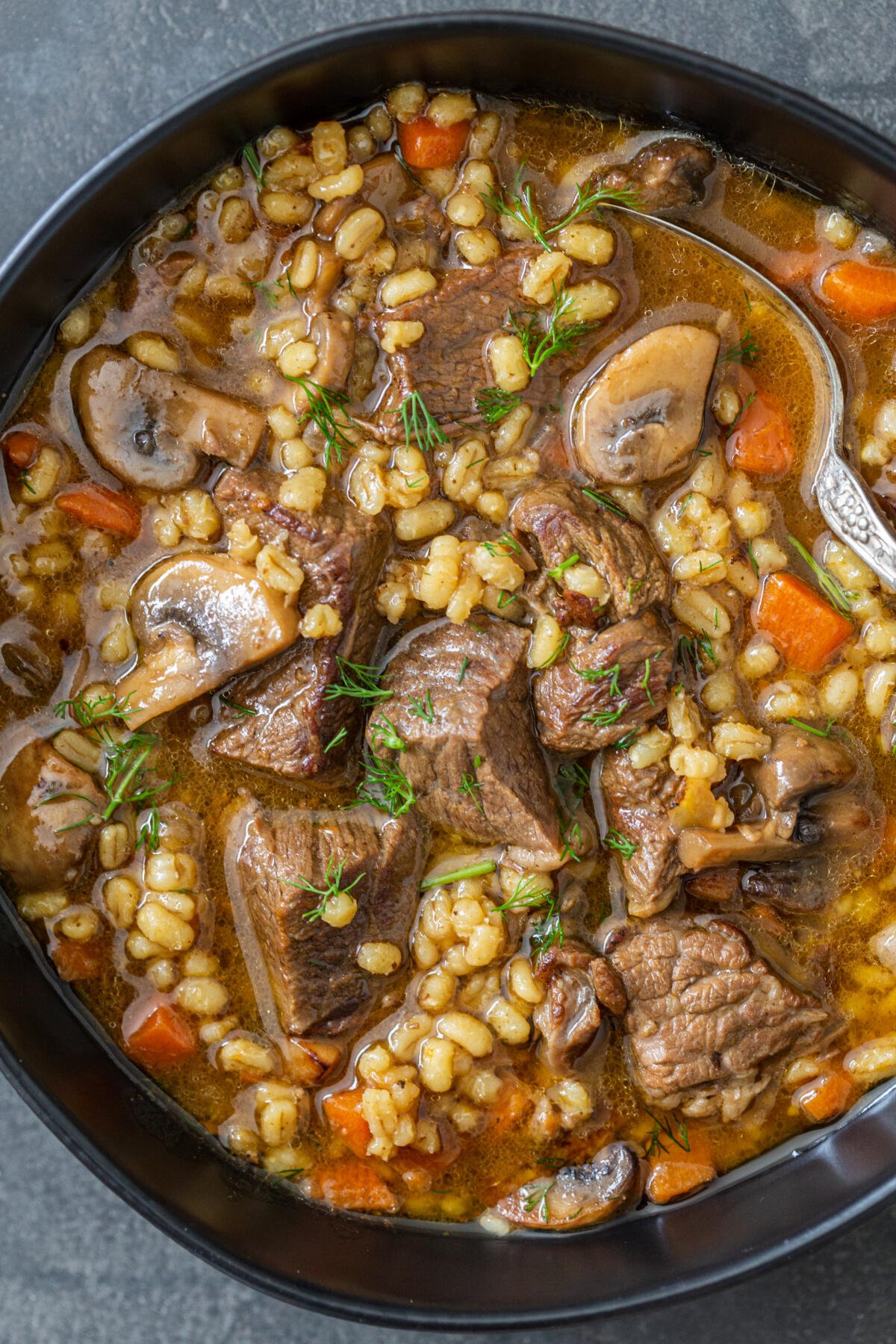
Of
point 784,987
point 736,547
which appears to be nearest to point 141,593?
point 736,547

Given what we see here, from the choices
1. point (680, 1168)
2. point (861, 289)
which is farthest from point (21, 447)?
point (680, 1168)

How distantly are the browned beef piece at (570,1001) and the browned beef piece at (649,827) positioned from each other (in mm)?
207

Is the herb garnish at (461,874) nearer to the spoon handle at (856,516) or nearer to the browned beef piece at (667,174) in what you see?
the spoon handle at (856,516)

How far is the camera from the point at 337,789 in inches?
136

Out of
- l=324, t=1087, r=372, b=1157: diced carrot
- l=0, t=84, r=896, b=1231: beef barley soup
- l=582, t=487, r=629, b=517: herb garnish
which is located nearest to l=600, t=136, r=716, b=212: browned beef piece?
l=0, t=84, r=896, b=1231: beef barley soup

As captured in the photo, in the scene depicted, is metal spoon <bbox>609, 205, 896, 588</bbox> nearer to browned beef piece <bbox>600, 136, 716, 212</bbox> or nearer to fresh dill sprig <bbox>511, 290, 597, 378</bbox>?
browned beef piece <bbox>600, 136, 716, 212</bbox>

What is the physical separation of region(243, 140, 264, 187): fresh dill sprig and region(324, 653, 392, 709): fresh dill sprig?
4.21 ft

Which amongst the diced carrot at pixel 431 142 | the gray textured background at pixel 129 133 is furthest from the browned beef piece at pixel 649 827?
the diced carrot at pixel 431 142

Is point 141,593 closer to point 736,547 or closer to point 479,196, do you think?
point 479,196

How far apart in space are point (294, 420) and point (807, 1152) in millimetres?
2490

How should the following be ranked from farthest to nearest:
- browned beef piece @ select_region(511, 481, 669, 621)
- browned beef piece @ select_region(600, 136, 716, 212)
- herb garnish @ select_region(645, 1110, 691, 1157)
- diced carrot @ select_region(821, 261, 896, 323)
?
herb garnish @ select_region(645, 1110, 691, 1157) < diced carrot @ select_region(821, 261, 896, 323) < browned beef piece @ select_region(600, 136, 716, 212) < browned beef piece @ select_region(511, 481, 669, 621)

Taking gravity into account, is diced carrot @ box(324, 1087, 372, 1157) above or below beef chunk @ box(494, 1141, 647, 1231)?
above

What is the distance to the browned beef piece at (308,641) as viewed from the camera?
10.4 ft

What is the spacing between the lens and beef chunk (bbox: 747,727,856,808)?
3244 millimetres
